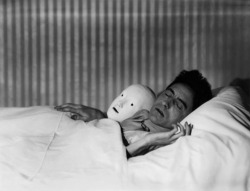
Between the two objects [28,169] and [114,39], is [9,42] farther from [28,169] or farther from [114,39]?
[28,169]

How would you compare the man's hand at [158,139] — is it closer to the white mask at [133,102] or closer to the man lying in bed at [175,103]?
the man lying in bed at [175,103]

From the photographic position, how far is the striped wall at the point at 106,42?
8.78ft

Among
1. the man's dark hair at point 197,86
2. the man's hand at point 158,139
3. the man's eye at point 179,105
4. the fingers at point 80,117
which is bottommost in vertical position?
the fingers at point 80,117

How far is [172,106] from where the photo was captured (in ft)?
6.61

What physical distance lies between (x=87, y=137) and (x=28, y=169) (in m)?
0.24

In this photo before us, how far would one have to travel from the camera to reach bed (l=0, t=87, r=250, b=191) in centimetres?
154

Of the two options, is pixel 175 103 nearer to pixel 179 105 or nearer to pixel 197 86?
pixel 179 105

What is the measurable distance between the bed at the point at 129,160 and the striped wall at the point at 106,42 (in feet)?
2.79

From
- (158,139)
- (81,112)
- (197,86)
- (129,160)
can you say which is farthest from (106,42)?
(129,160)

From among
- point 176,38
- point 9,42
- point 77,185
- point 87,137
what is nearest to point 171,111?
point 87,137

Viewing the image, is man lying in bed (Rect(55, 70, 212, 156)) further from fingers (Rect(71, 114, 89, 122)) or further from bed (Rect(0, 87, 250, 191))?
bed (Rect(0, 87, 250, 191))

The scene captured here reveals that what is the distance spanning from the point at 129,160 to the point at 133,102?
55 centimetres

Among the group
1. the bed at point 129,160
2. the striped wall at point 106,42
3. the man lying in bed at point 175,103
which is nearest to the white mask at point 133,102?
the man lying in bed at point 175,103

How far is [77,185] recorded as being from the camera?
1.53 metres
